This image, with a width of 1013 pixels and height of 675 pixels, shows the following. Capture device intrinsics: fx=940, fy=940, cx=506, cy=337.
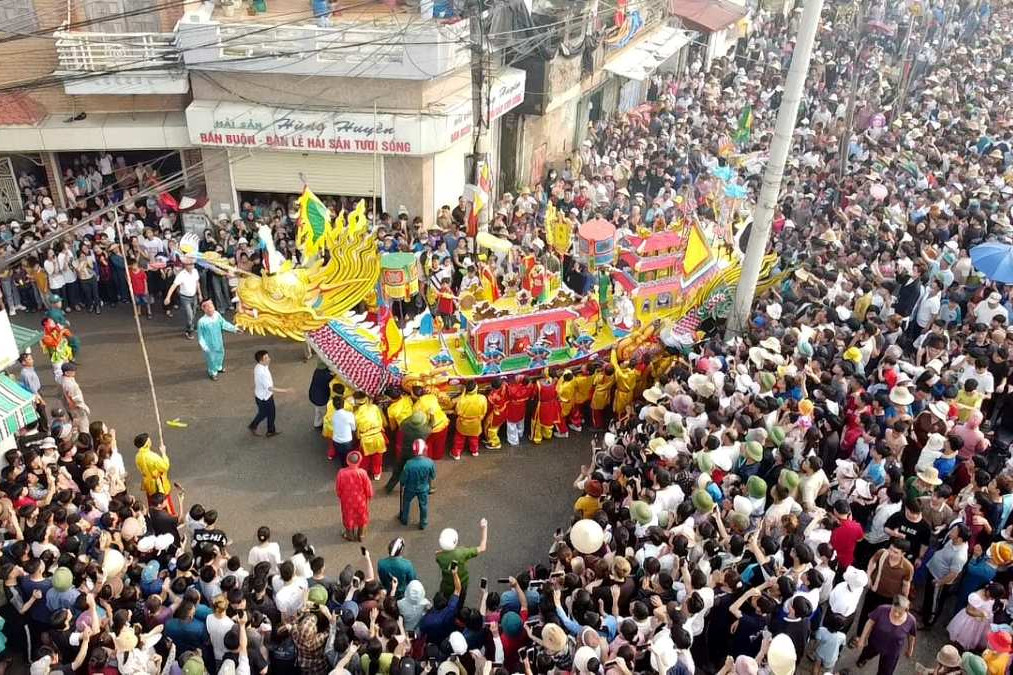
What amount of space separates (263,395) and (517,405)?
317 cm

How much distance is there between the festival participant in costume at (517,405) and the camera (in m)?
11.6

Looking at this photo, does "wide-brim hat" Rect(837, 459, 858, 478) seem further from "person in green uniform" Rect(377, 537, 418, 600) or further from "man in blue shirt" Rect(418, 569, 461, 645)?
"person in green uniform" Rect(377, 537, 418, 600)

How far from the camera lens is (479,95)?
1752cm

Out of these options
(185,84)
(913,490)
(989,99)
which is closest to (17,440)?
(185,84)

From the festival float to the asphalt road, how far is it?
1.22 meters

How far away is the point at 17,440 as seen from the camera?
10109 mm

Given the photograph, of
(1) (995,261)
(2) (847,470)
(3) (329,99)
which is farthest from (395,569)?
(3) (329,99)

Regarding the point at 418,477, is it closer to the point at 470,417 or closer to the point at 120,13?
the point at 470,417

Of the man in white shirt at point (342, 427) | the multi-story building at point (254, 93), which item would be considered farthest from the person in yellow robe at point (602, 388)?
the multi-story building at point (254, 93)

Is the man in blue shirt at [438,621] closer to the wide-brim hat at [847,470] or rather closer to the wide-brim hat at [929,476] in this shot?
the wide-brim hat at [847,470]

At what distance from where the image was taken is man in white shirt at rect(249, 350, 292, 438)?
1147 centimetres

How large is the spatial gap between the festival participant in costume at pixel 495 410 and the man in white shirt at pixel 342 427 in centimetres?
173

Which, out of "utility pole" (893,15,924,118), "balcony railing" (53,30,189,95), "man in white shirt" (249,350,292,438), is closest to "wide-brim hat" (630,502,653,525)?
"man in white shirt" (249,350,292,438)

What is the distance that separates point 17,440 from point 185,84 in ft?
25.3
